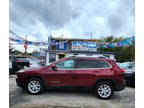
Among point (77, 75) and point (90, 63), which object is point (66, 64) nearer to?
point (77, 75)

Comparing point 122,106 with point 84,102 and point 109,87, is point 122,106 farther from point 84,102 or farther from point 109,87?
point 84,102

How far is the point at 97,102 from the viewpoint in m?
3.62

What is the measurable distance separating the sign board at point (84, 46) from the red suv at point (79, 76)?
48.2ft

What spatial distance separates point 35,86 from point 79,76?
6.04ft

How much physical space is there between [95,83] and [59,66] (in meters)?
1.59

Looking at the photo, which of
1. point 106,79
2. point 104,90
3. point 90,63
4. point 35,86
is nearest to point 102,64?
point 90,63

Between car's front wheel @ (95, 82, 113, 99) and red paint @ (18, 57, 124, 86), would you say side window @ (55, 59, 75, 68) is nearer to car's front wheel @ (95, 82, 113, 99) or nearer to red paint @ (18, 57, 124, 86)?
red paint @ (18, 57, 124, 86)

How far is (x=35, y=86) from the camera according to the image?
4.08 m

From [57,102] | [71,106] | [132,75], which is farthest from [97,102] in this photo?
[132,75]

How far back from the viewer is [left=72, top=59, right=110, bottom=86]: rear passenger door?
12.9ft

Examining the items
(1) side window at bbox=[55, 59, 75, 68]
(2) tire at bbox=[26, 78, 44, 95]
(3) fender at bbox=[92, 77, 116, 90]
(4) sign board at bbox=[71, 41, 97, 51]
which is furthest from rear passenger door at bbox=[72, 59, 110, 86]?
(4) sign board at bbox=[71, 41, 97, 51]

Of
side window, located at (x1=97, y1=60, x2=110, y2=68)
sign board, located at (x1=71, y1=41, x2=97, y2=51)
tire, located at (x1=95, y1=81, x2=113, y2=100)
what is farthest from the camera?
sign board, located at (x1=71, y1=41, x2=97, y2=51)

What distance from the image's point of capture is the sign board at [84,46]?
18.8 meters

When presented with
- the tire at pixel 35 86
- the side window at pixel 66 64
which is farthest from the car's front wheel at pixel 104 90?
the tire at pixel 35 86
